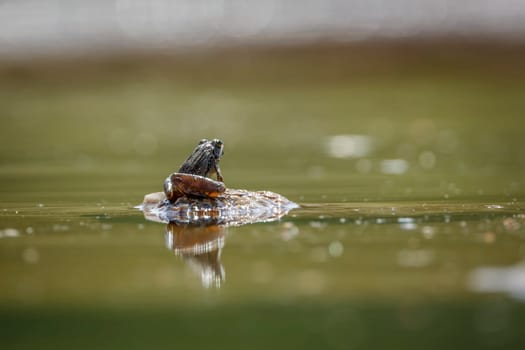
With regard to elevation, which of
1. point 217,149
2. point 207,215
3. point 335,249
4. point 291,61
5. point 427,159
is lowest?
point 335,249

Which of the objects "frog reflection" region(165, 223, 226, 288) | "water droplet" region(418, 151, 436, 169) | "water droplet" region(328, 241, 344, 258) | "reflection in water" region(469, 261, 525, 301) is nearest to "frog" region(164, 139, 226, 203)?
"frog reflection" region(165, 223, 226, 288)

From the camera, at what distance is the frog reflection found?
7.68 metres

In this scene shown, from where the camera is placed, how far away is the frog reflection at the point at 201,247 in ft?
25.2

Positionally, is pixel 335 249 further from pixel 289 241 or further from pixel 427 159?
pixel 427 159

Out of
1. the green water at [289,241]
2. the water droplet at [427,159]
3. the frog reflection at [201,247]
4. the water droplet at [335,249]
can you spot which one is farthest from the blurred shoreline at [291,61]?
the water droplet at [335,249]

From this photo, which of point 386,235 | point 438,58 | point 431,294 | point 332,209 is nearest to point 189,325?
point 431,294

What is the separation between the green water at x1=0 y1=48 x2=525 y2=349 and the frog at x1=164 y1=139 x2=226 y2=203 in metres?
0.41

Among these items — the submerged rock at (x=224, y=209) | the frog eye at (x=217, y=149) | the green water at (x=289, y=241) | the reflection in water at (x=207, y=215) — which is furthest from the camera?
the frog eye at (x=217, y=149)

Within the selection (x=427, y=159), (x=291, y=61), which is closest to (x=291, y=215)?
(x=427, y=159)

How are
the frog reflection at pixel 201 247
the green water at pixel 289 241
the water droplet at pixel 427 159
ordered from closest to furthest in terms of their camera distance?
the green water at pixel 289 241, the frog reflection at pixel 201 247, the water droplet at pixel 427 159

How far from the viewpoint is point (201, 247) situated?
8.72m

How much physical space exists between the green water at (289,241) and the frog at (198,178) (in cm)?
41

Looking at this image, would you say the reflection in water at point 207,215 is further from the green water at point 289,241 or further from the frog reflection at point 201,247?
the green water at point 289,241

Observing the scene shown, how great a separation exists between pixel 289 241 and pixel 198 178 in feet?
5.37
